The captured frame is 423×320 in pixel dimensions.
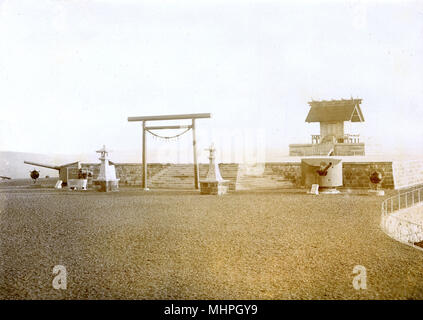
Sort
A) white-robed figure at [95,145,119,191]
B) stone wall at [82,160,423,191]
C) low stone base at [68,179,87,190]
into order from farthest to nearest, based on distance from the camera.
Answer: low stone base at [68,179,87,190] < stone wall at [82,160,423,191] < white-robed figure at [95,145,119,191]

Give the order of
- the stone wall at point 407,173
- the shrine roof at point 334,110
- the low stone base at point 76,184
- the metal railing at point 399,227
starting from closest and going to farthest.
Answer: the metal railing at point 399,227 → the stone wall at point 407,173 → the low stone base at point 76,184 → the shrine roof at point 334,110

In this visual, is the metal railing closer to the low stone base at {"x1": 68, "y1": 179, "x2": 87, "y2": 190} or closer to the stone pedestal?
the stone pedestal

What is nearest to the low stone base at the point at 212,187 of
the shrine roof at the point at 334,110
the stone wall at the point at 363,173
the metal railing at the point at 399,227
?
the metal railing at the point at 399,227

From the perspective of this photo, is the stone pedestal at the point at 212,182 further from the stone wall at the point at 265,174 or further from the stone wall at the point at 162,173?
the stone wall at the point at 162,173

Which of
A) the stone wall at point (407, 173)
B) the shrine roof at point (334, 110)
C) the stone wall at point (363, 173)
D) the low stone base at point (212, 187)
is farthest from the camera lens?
the shrine roof at point (334, 110)

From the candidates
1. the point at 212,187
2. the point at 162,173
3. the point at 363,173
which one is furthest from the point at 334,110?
the point at 212,187

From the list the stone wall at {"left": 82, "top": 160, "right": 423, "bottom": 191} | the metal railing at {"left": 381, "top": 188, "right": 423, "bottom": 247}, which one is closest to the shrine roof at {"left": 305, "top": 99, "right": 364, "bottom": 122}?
the stone wall at {"left": 82, "top": 160, "right": 423, "bottom": 191}

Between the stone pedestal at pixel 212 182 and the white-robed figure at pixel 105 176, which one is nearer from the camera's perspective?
the stone pedestal at pixel 212 182

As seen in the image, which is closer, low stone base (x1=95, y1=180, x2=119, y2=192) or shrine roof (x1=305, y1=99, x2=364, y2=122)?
low stone base (x1=95, y1=180, x2=119, y2=192)

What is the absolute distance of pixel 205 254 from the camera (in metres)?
5.92

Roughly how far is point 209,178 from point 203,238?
762 centimetres

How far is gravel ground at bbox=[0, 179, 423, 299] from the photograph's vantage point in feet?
15.0

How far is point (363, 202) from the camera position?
11.8 meters

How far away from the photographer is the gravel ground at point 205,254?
180 inches
